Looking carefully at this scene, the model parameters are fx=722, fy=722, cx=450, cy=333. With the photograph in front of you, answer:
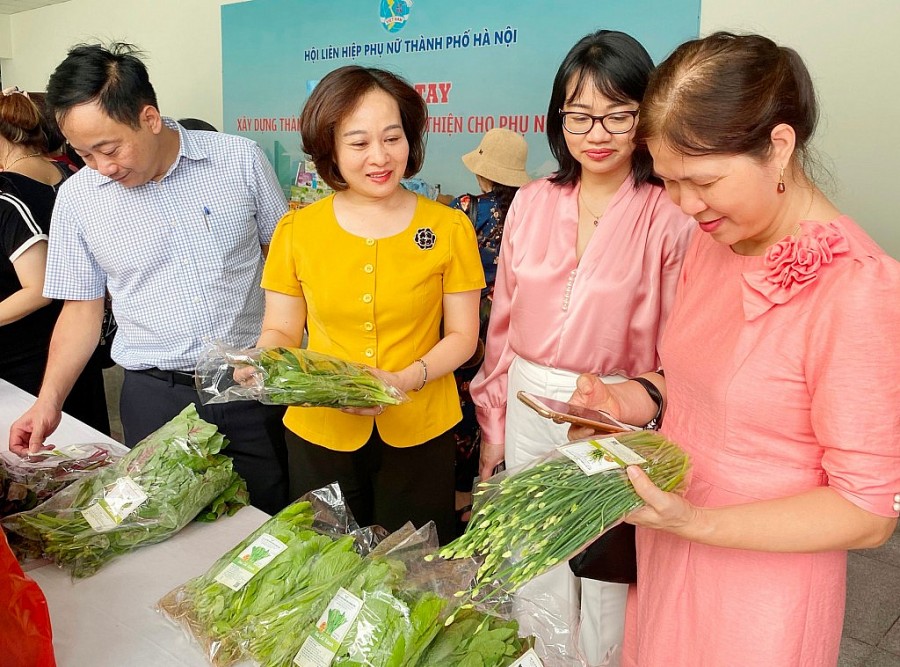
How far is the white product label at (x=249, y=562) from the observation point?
4.01 feet

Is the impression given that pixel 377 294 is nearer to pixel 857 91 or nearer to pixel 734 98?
pixel 734 98

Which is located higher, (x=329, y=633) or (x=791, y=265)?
(x=791, y=265)

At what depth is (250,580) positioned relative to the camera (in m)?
1.22

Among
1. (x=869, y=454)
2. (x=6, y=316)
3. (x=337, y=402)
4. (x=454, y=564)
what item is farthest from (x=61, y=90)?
(x=869, y=454)

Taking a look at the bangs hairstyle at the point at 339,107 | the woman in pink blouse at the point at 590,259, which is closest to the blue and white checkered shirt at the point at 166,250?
the bangs hairstyle at the point at 339,107

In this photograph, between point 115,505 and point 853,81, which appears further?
point 853,81

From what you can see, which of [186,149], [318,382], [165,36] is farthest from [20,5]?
[318,382]

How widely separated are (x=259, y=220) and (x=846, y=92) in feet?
8.13

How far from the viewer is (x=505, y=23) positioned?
399 cm

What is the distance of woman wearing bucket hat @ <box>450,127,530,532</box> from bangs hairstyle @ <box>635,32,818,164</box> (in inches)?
70.1

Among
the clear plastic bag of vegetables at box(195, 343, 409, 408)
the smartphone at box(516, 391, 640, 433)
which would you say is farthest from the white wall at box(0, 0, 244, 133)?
Answer: the smartphone at box(516, 391, 640, 433)

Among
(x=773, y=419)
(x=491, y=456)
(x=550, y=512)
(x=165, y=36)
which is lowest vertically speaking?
(x=491, y=456)

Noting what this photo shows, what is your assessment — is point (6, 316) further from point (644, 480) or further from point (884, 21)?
point (884, 21)

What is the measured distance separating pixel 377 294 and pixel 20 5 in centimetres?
868
